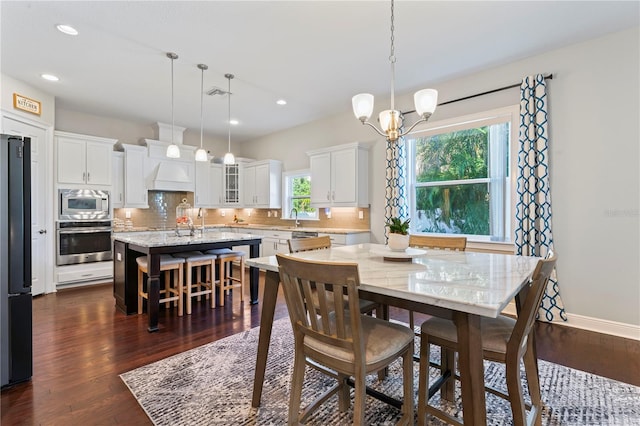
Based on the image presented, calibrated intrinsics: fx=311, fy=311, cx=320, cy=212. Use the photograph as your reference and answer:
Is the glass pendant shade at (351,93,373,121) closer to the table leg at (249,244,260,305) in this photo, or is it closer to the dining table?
the dining table

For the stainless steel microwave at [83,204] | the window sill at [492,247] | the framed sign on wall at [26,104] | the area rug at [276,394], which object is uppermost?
the framed sign on wall at [26,104]

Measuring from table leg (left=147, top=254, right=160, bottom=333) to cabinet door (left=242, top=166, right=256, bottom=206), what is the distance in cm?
368

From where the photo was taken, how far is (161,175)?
5.84 metres

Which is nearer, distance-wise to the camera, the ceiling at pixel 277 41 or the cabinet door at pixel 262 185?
the ceiling at pixel 277 41

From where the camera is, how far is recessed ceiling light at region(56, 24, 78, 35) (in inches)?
111

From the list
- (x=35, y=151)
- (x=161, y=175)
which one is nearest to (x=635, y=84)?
(x=161, y=175)

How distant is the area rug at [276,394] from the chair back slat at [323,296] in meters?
0.70

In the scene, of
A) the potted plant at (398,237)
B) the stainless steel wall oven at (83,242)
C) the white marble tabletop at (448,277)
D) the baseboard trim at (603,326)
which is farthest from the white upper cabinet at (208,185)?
the baseboard trim at (603,326)

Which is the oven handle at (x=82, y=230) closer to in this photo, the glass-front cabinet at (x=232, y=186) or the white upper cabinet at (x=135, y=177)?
the white upper cabinet at (x=135, y=177)

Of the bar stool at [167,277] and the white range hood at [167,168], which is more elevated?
the white range hood at [167,168]

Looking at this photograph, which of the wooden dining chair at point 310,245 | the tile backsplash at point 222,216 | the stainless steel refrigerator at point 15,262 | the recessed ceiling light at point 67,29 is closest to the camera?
the stainless steel refrigerator at point 15,262

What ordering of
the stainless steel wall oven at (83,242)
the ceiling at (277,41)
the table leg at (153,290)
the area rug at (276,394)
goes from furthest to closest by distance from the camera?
the stainless steel wall oven at (83,242) < the table leg at (153,290) < the ceiling at (277,41) < the area rug at (276,394)

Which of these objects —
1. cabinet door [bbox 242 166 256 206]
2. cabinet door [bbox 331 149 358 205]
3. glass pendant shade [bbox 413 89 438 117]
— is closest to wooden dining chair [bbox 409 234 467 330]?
glass pendant shade [bbox 413 89 438 117]

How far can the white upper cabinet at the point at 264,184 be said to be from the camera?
6.48 m
